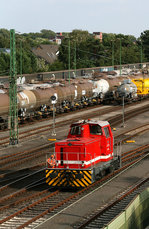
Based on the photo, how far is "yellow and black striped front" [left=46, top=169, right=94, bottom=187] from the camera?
18.8 m

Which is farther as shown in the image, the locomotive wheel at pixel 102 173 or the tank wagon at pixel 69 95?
the tank wagon at pixel 69 95

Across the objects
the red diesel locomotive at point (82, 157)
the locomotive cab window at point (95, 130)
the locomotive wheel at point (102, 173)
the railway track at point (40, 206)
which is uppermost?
the locomotive cab window at point (95, 130)

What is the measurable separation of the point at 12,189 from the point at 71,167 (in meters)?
3.31

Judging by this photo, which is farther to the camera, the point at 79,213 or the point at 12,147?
the point at 12,147

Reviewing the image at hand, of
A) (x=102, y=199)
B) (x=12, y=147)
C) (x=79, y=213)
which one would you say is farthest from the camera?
(x=12, y=147)

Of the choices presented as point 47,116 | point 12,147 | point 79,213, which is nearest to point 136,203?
point 79,213

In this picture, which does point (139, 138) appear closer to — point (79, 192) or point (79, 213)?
point (79, 192)

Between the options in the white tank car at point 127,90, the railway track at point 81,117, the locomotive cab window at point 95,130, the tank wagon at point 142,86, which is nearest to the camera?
the locomotive cab window at point 95,130

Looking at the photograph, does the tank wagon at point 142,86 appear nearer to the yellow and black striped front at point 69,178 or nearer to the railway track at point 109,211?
the railway track at point 109,211

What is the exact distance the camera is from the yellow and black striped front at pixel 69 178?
18812 mm

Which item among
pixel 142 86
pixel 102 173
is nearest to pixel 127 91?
pixel 142 86

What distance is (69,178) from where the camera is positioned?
19.0 metres

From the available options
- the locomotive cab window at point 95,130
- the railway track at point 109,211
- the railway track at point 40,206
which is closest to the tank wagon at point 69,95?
the locomotive cab window at point 95,130

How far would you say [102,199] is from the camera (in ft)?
60.3
